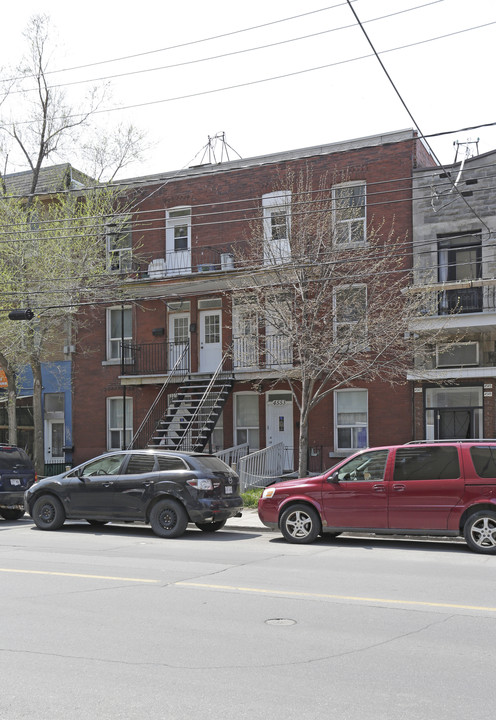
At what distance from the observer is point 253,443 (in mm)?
24328

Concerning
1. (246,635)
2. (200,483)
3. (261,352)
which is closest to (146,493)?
(200,483)

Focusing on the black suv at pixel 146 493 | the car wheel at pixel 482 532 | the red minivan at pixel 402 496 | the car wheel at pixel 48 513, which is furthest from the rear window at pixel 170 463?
the car wheel at pixel 482 532

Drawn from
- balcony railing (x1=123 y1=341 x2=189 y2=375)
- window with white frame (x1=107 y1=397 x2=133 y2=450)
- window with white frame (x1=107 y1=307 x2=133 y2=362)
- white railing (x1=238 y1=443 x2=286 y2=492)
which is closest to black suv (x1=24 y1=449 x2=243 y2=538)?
white railing (x1=238 y1=443 x2=286 y2=492)

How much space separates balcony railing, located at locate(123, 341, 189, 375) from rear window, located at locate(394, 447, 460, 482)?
12889 mm

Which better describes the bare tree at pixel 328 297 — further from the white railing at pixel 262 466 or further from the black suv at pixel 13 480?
the black suv at pixel 13 480

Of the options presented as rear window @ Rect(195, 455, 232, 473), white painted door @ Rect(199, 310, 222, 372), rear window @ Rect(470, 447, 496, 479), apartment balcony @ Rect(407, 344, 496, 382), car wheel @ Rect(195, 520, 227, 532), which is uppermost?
white painted door @ Rect(199, 310, 222, 372)

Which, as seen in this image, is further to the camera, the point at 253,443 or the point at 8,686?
the point at 253,443

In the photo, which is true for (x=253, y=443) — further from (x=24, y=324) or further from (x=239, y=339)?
(x=24, y=324)

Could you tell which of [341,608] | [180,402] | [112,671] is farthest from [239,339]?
[112,671]

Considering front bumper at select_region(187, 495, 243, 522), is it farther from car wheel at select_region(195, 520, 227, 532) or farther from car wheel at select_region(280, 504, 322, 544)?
car wheel at select_region(280, 504, 322, 544)

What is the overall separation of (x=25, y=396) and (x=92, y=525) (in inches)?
485

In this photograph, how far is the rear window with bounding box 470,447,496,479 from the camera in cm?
1205

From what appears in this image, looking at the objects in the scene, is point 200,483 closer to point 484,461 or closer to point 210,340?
point 484,461

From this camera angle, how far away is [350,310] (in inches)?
781
